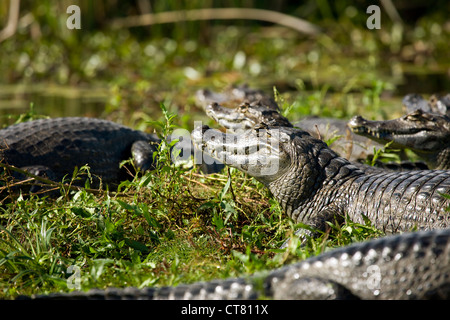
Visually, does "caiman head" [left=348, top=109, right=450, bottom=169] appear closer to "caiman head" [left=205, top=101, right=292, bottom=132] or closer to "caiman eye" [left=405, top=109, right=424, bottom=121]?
A: "caiman eye" [left=405, top=109, right=424, bottom=121]

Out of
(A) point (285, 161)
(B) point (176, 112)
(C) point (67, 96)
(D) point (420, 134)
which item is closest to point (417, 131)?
(D) point (420, 134)

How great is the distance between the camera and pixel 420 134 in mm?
5008

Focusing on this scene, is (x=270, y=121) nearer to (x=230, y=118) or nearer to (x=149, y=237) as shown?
(x=230, y=118)

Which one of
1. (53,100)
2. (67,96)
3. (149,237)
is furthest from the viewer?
(67,96)

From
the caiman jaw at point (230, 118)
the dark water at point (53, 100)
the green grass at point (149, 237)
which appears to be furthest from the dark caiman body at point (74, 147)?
the dark water at point (53, 100)

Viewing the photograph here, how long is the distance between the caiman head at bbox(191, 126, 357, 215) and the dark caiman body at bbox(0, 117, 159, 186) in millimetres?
1251

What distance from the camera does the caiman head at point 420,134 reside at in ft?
16.1

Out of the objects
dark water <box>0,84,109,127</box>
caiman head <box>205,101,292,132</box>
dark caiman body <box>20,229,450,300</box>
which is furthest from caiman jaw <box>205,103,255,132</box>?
dark water <box>0,84,109,127</box>

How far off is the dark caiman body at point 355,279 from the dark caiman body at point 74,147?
2.29 m

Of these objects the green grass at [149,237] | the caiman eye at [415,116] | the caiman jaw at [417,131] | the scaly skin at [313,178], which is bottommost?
the green grass at [149,237]

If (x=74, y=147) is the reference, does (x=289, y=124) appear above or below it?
above

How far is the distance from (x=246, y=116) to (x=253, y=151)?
98cm

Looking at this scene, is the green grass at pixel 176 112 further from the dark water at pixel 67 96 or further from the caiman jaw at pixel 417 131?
the caiman jaw at pixel 417 131
